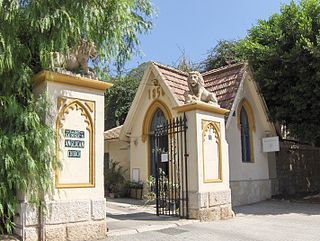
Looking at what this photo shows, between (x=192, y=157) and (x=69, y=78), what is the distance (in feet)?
13.8

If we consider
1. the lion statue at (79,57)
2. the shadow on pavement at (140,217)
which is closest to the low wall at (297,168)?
the shadow on pavement at (140,217)

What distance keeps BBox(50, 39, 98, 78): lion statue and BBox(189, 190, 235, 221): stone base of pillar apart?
437cm

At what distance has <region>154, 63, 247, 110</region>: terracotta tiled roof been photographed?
14.8 metres

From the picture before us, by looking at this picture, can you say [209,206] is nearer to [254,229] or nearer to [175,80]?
[254,229]

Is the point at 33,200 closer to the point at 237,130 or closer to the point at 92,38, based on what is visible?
the point at 92,38

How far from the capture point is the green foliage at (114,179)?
1745cm

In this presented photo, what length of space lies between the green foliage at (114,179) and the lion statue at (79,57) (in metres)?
9.93

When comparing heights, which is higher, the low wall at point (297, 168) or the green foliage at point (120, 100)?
the green foliage at point (120, 100)

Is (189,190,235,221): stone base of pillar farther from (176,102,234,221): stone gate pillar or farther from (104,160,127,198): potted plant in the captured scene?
(104,160,127,198): potted plant

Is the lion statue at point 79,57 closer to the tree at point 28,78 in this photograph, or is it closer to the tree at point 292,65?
the tree at point 28,78

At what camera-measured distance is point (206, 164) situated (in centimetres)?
1056

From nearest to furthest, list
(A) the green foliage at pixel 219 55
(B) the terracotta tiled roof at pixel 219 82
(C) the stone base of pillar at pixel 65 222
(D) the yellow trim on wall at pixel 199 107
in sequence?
(C) the stone base of pillar at pixel 65 222, (D) the yellow trim on wall at pixel 199 107, (B) the terracotta tiled roof at pixel 219 82, (A) the green foliage at pixel 219 55

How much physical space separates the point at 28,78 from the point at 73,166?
6.36 feet

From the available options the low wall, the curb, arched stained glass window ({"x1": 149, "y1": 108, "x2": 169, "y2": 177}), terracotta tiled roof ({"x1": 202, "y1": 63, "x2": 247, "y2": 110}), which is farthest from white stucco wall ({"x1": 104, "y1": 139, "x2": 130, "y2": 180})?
the curb
